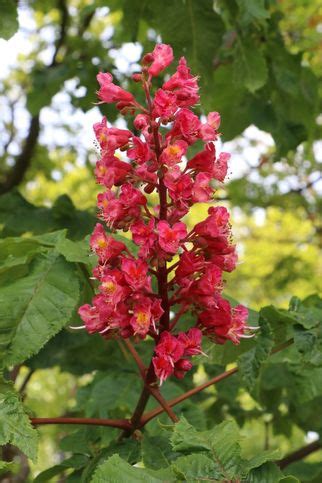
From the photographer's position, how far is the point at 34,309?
1.99 metres

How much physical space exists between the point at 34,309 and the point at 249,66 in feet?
Answer: 5.55

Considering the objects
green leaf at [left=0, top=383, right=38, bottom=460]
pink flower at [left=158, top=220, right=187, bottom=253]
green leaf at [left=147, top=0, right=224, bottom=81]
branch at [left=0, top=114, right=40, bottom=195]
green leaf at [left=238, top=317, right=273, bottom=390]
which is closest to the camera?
green leaf at [left=0, top=383, right=38, bottom=460]

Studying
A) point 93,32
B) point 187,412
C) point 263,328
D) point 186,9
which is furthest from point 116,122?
point 93,32

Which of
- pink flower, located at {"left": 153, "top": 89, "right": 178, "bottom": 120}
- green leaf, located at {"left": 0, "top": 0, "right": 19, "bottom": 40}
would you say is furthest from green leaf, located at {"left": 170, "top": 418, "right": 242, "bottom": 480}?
green leaf, located at {"left": 0, "top": 0, "right": 19, "bottom": 40}

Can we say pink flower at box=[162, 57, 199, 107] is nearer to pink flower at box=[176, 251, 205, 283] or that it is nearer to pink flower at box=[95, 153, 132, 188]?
pink flower at box=[95, 153, 132, 188]

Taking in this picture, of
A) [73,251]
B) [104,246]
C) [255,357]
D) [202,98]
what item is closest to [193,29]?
[202,98]

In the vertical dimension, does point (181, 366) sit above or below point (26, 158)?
below

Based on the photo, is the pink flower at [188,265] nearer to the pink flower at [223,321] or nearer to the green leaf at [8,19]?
the pink flower at [223,321]

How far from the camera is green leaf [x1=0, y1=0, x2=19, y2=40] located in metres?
2.60

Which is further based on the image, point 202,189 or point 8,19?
point 8,19

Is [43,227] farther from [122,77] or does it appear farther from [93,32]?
[93,32]

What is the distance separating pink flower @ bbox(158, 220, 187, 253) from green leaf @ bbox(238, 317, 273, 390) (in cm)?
55

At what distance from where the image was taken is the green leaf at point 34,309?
1931 mm

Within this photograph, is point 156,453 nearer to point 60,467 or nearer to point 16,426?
point 60,467
